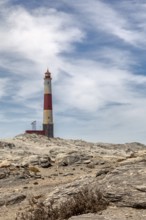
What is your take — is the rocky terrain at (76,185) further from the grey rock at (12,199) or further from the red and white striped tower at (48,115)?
the red and white striped tower at (48,115)

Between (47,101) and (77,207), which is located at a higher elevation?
(47,101)

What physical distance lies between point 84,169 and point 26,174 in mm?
4268

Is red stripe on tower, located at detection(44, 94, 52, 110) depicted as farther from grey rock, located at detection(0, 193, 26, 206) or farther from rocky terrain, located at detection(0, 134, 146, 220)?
grey rock, located at detection(0, 193, 26, 206)

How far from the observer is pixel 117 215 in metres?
12.1

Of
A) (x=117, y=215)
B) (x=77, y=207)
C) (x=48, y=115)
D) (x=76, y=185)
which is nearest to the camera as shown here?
(x=117, y=215)

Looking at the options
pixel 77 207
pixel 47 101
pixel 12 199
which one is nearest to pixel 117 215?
pixel 77 207

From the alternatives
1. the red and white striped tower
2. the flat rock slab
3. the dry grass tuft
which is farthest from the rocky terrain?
the red and white striped tower

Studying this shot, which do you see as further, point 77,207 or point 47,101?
point 47,101

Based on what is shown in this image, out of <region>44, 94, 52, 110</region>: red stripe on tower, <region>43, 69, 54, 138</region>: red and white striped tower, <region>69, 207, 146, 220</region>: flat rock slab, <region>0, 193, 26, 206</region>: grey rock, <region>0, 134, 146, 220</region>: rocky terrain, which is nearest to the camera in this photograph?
<region>69, 207, 146, 220</region>: flat rock slab

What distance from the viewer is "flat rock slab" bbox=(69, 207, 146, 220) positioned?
38.5ft

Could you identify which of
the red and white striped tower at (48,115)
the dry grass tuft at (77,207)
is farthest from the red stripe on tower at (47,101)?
the dry grass tuft at (77,207)

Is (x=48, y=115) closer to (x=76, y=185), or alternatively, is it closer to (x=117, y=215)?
(x=76, y=185)

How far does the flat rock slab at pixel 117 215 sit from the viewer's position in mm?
11742

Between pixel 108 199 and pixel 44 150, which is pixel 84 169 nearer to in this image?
pixel 108 199
